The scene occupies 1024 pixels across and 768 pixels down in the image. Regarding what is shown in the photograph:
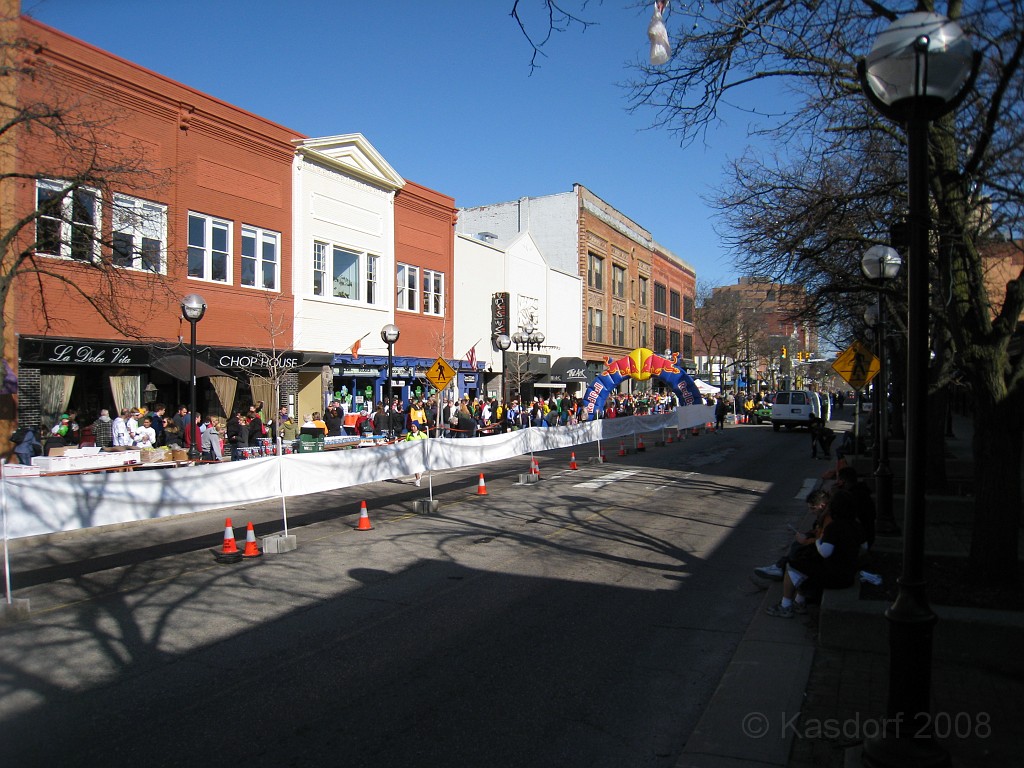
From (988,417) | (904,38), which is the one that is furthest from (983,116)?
(904,38)

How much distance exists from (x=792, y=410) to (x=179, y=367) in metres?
30.1

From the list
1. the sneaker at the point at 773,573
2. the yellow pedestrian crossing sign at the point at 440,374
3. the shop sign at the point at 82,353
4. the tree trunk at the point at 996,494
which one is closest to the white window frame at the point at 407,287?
the yellow pedestrian crossing sign at the point at 440,374

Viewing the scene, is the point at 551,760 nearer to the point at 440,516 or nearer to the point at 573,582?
the point at 573,582

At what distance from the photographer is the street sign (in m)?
16.8

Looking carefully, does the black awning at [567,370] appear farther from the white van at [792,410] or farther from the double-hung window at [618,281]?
the white van at [792,410]

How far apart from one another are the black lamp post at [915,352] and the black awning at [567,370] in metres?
38.8

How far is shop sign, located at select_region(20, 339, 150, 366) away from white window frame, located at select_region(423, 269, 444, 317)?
13783mm

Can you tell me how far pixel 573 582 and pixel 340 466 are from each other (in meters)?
6.30

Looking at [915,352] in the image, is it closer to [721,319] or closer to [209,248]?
[209,248]

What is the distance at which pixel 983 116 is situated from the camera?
23.1ft

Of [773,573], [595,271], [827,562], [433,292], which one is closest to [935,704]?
[827,562]

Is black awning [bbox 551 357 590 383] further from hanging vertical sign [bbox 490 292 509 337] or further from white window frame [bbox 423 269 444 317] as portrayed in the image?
white window frame [bbox 423 269 444 317]

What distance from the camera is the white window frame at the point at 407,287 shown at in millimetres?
30141

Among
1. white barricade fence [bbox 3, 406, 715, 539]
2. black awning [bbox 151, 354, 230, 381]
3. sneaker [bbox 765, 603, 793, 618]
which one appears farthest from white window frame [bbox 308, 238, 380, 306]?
sneaker [bbox 765, 603, 793, 618]
